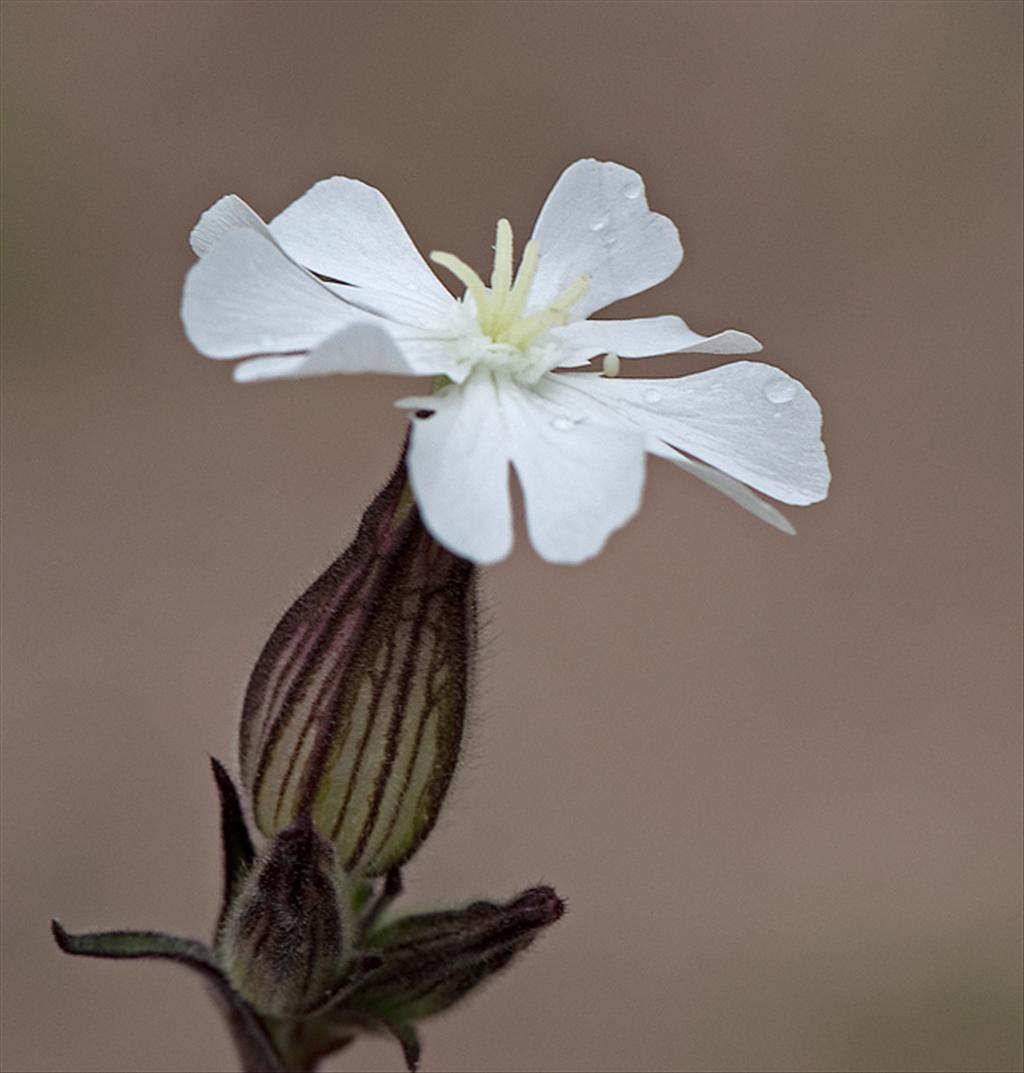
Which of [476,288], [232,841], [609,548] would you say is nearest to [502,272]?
[476,288]

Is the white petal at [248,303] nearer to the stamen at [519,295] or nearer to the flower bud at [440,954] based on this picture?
the stamen at [519,295]

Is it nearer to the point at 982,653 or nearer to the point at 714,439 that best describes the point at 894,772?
the point at 982,653

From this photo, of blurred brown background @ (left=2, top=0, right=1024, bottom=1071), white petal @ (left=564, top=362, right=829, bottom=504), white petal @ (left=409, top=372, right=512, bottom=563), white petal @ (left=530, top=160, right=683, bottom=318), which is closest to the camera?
white petal @ (left=409, top=372, right=512, bottom=563)

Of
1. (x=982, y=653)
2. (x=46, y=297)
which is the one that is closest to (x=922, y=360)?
(x=982, y=653)

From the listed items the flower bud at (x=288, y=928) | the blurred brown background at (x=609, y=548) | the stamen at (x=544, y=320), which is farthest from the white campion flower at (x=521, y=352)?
the blurred brown background at (x=609, y=548)

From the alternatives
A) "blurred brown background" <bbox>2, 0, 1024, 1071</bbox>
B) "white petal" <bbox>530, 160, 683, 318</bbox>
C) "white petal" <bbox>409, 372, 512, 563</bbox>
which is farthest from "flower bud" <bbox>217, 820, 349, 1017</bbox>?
"blurred brown background" <bbox>2, 0, 1024, 1071</bbox>

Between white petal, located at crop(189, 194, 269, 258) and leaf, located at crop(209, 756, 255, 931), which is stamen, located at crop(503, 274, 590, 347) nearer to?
white petal, located at crop(189, 194, 269, 258)

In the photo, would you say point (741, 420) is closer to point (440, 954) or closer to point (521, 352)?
point (521, 352)
